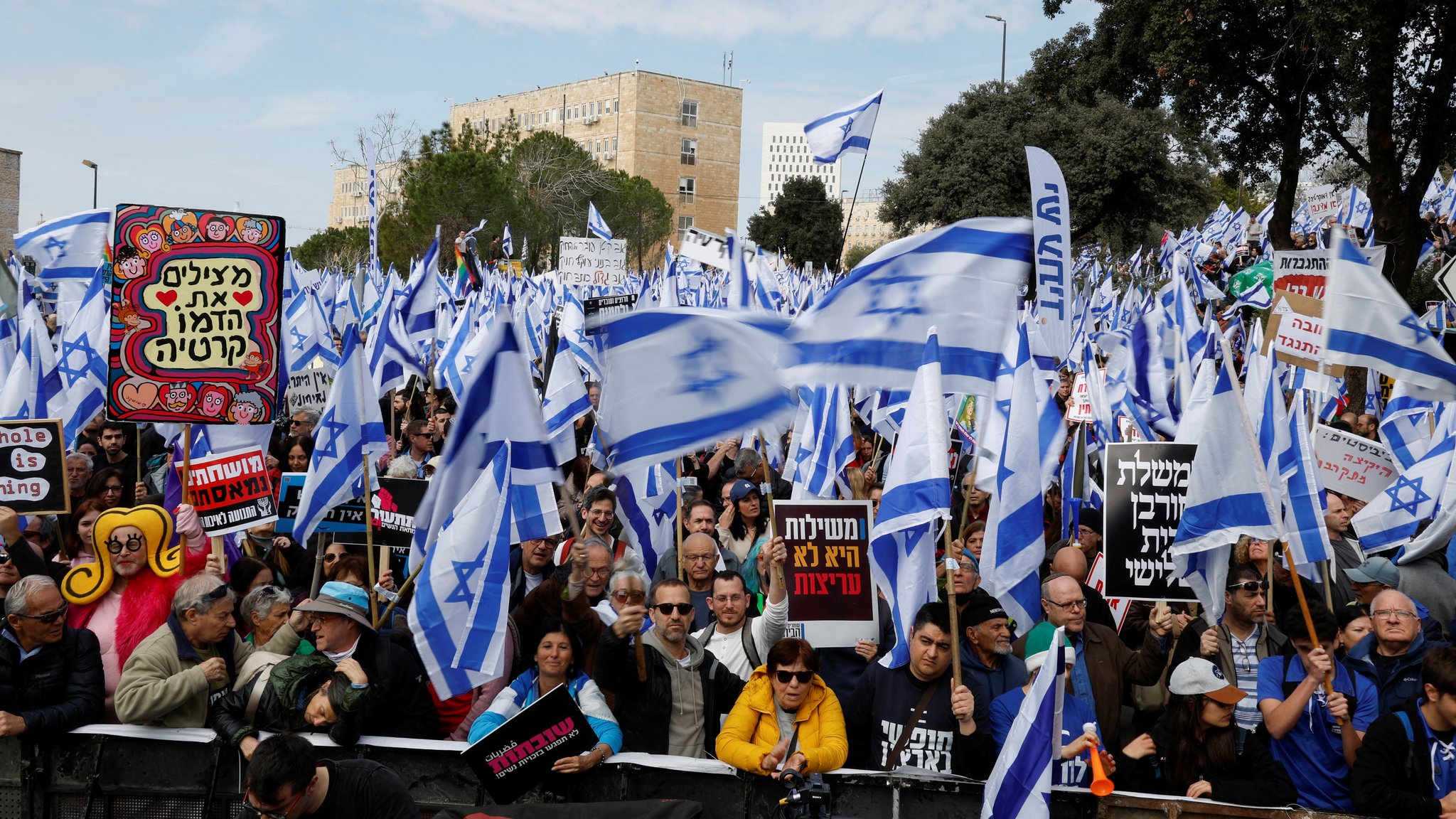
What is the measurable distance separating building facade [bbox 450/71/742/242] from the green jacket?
98316 mm

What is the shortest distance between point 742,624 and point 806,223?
71.4m

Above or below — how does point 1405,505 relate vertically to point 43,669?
above

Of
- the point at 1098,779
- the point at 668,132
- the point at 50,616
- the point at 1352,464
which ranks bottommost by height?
the point at 1098,779

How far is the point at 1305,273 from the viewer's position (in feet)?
30.9

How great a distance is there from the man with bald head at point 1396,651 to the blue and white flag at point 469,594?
3.87 meters

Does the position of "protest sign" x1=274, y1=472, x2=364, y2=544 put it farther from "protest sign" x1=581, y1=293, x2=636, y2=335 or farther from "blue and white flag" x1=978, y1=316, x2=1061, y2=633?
"protest sign" x1=581, y1=293, x2=636, y2=335

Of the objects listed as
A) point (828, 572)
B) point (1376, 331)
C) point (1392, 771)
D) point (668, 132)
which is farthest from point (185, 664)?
point (668, 132)

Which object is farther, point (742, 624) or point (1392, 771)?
point (742, 624)

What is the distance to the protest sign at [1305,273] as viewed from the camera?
936 centimetres

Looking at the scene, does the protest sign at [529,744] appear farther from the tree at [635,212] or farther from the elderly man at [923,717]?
the tree at [635,212]

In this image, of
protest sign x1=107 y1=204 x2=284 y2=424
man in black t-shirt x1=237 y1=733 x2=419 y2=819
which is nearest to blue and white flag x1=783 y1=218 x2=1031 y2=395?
man in black t-shirt x1=237 y1=733 x2=419 y2=819

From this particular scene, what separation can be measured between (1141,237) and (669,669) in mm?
40047

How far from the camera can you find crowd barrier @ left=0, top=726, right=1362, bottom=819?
5.32m

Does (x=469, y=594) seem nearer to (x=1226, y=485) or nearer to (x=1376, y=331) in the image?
(x=1226, y=485)
